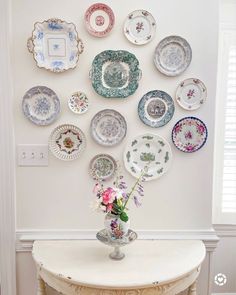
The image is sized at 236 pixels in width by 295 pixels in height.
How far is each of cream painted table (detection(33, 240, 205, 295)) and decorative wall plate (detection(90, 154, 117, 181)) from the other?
38cm

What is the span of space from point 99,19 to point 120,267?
1.31 meters

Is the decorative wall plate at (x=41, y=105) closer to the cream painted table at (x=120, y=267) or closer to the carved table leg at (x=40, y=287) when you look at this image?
the cream painted table at (x=120, y=267)

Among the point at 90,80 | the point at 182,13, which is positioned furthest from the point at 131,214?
the point at 182,13

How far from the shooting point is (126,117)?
1.89 metres

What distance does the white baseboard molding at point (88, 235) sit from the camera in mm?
1913

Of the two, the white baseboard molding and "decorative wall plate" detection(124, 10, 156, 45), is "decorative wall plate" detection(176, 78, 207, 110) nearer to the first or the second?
"decorative wall plate" detection(124, 10, 156, 45)

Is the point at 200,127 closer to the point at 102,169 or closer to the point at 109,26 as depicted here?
the point at 102,169

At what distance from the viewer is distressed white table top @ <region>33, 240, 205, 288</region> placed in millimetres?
1506

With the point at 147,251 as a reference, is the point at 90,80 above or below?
above

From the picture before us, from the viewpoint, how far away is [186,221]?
1.96m

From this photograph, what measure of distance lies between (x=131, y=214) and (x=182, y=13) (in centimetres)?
118

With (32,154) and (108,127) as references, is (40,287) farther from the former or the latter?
(108,127)

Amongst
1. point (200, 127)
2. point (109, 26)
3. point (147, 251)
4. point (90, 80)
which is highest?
point (109, 26)

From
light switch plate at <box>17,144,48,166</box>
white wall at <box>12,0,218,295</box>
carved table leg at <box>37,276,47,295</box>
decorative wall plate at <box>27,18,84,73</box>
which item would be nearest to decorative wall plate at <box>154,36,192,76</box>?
white wall at <box>12,0,218,295</box>
